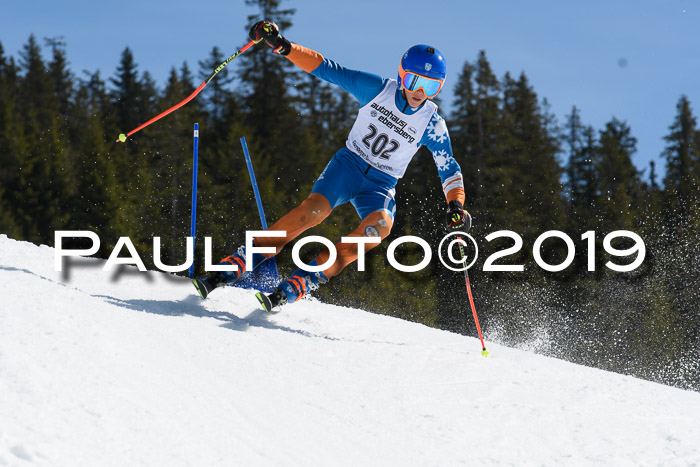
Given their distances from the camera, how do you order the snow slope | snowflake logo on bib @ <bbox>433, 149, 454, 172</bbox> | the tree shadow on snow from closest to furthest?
1. the snow slope
2. the tree shadow on snow
3. snowflake logo on bib @ <bbox>433, 149, 454, 172</bbox>

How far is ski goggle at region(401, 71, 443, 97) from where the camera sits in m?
4.60

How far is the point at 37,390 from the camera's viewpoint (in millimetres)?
2268

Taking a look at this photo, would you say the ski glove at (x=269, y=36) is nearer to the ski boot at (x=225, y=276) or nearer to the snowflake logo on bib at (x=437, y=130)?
the snowflake logo on bib at (x=437, y=130)

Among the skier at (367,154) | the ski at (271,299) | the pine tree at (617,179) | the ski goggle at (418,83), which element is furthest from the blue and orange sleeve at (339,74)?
the pine tree at (617,179)

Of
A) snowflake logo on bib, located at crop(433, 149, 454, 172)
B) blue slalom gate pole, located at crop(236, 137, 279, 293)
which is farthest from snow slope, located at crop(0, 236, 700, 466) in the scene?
snowflake logo on bib, located at crop(433, 149, 454, 172)

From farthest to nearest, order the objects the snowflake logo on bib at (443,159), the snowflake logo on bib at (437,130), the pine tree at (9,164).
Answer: the pine tree at (9,164)
the snowflake logo on bib at (443,159)
the snowflake logo on bib at (437,130)

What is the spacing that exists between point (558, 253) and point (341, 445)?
28.2 meters

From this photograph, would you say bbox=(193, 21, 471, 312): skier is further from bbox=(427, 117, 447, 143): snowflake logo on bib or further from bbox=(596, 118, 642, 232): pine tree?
bbox=(596, 118, 642, 232): pine tree

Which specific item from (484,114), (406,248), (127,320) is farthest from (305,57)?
(484,114)

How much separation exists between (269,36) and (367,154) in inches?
43.9

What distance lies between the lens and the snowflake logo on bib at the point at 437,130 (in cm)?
492

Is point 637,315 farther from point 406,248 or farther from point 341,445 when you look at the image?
point 341,445

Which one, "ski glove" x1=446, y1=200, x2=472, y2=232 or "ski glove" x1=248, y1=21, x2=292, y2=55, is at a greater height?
"ski glove" x1=248, y1=21, x2=292, y2=55

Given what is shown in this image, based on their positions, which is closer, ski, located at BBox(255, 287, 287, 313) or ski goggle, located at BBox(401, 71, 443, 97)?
ski, located at BBox(255, 287, 287, 313)
